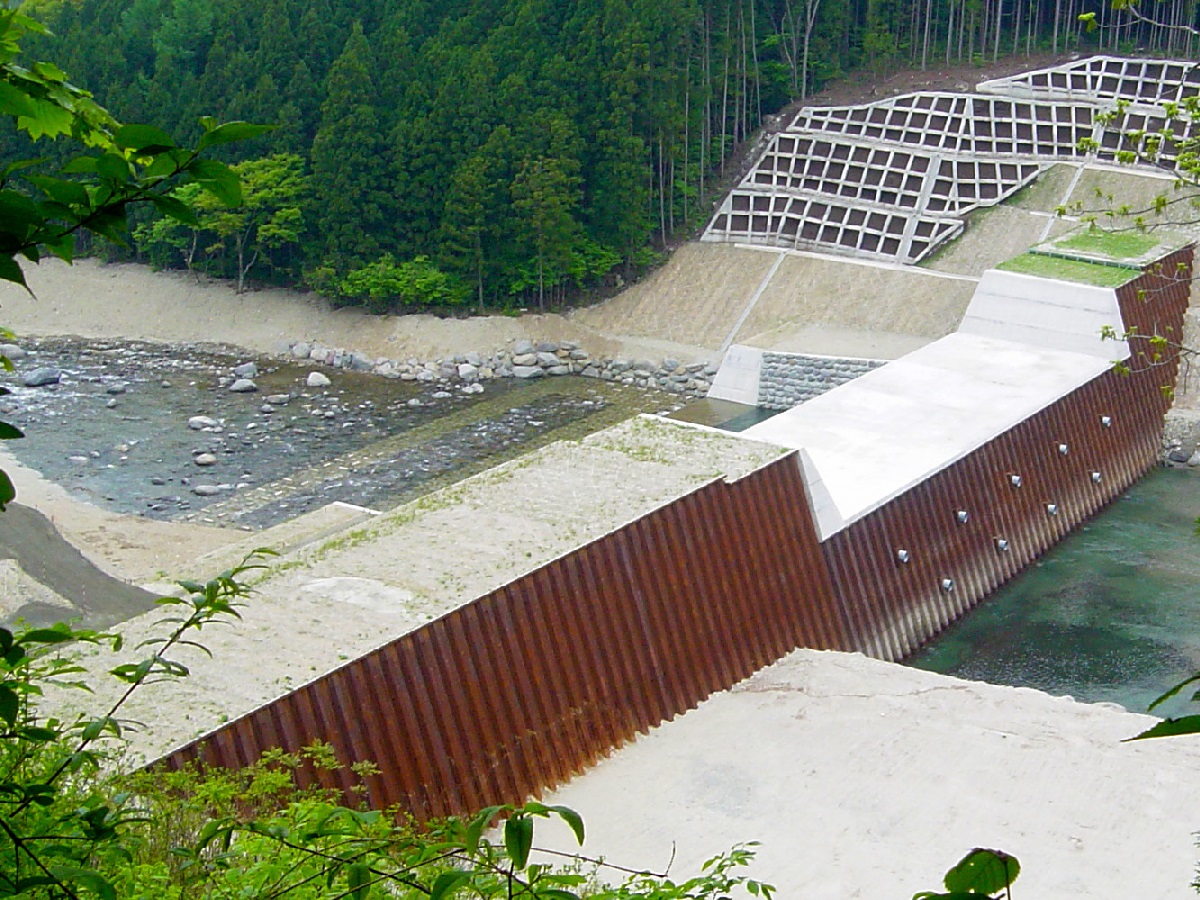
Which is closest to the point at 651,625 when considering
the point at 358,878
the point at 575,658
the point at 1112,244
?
the point at 575,658

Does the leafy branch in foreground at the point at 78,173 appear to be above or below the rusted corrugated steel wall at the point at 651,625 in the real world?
above

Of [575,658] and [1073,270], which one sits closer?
[575,658]

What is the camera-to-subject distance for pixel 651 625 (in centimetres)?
1745

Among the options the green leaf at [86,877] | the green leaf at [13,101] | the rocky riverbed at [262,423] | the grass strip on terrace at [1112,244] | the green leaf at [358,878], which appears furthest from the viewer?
the grass strip on terrace at [1112,244]

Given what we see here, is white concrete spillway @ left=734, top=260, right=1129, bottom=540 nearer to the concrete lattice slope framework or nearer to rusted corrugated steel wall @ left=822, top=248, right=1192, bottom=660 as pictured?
rusted corrugated steel wall @ left=822, top=248, right=1192, bottom=660

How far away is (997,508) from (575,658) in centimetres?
1112

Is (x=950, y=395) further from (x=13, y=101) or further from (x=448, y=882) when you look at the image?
(x=13, y=101)

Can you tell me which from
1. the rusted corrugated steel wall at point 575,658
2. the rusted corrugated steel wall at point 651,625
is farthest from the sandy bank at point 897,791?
the rusted corrugated steel wall at point 651,625

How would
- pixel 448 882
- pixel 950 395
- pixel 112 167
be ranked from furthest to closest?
pixel 950 395 → pixel 448 882 → pixel 112 167

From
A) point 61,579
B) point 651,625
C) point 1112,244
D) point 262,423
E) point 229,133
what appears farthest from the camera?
point 262,423

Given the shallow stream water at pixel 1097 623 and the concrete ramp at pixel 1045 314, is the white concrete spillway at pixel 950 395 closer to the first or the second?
the concrete ramp at pixel 1045 314

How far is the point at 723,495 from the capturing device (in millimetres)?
18875

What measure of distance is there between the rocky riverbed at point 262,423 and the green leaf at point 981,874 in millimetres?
26459

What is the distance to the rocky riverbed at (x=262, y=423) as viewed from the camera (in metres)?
30.2
